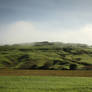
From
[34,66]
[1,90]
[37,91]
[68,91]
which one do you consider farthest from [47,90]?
[34,66]

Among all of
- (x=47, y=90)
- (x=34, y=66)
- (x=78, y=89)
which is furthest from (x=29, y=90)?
(x=34, y=66)

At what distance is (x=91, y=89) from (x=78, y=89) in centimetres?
255

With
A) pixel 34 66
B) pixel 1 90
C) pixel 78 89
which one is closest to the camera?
pixel 1 90

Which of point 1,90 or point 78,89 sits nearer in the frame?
point 1,90

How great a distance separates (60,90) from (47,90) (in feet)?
7.85

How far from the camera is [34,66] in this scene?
84938mm

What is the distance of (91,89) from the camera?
2783 centimetres

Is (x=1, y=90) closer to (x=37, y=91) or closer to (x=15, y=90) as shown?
(x=15, y=90)

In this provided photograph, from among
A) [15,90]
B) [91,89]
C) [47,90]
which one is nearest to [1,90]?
[15,90]

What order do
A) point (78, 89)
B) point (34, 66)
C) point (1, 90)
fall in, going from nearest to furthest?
point (1, 90), point (78, 89), point (34, 66)

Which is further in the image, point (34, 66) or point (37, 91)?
point (34, 66)

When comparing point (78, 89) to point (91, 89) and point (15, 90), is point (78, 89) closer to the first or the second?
point (91, 89)

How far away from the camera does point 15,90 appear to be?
2577cm

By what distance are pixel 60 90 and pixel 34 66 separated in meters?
59.1
